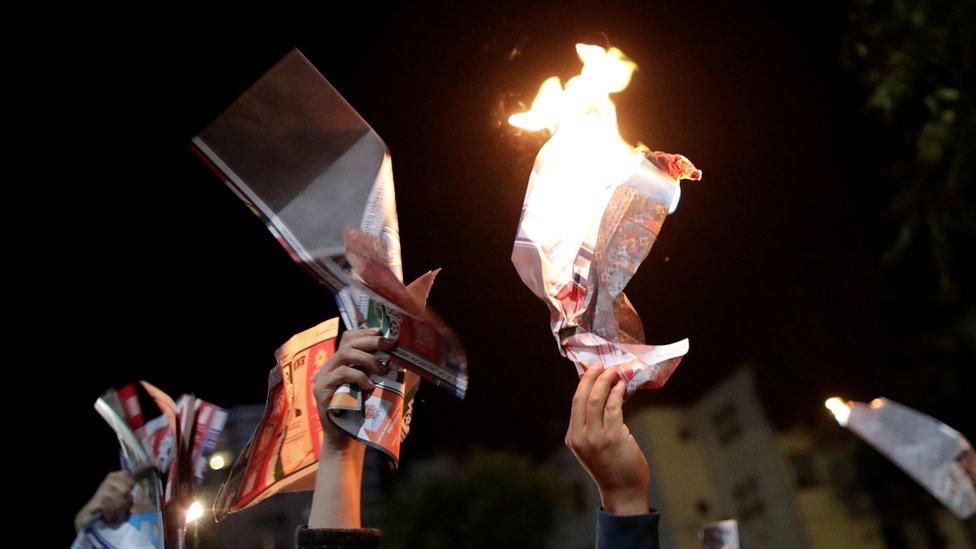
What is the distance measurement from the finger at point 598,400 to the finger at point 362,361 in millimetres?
412

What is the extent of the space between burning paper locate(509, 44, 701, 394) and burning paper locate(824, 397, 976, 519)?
1.16 meters

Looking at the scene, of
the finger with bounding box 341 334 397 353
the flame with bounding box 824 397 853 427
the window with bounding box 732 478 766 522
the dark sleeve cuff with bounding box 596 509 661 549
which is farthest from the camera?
the window with bounding box 732 478 766 522

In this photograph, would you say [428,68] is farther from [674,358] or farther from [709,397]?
[709,397]

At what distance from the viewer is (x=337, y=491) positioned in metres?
1.79

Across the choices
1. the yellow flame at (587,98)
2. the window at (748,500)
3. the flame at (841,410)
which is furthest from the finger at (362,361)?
the window at (748,500)

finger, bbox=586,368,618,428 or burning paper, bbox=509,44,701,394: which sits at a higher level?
burning paper, bbox=509,44,701,394

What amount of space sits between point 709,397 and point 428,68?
2412 centimetres

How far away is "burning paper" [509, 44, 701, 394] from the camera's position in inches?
67.7

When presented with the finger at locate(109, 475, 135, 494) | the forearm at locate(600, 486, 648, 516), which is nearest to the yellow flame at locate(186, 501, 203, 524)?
the finger at locate(109, 475, 135, 494)

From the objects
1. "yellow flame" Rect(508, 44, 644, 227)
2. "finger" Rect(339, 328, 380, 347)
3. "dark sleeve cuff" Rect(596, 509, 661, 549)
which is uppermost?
"yellow flame" Rect(508, 44, 644, 227)

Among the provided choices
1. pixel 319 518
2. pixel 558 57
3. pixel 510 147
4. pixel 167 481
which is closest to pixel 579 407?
pixel 319 518

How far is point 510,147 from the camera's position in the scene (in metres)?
3.34

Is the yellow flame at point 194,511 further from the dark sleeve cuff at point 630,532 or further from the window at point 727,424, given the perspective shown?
the window at point 727,424

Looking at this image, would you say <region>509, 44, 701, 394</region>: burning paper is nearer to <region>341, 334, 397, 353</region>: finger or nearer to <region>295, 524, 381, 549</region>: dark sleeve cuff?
<region>341, 334, 397, 353</region>: finger
